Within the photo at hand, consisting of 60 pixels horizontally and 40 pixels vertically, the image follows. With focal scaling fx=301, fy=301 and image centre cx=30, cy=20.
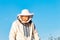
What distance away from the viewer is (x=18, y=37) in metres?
12.1

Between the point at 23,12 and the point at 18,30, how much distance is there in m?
0.78

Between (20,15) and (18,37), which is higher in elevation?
(20,15)

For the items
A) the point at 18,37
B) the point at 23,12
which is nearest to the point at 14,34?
the point at 18,37

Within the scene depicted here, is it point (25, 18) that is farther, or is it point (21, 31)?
point (21, 31)

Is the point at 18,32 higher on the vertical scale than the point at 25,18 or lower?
lower

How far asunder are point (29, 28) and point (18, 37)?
63 cm

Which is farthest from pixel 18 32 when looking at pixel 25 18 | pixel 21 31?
pixel 25 18

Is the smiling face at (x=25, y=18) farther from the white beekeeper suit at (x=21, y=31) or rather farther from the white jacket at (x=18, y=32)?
the white jacket at (x=18, y=32)

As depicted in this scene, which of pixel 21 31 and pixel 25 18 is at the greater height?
pixel 25 18

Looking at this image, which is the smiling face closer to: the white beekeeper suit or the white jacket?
the white beekeeper suit

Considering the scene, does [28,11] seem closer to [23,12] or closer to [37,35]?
[23,12]

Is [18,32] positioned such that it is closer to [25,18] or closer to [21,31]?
[21,31]

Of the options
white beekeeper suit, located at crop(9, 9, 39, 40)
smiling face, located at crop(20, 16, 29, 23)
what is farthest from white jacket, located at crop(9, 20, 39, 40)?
smiling face, located at crop(20, 16, 29, 23)

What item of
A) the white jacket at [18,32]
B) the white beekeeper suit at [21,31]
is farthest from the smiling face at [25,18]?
the white jacket at [18,32]
